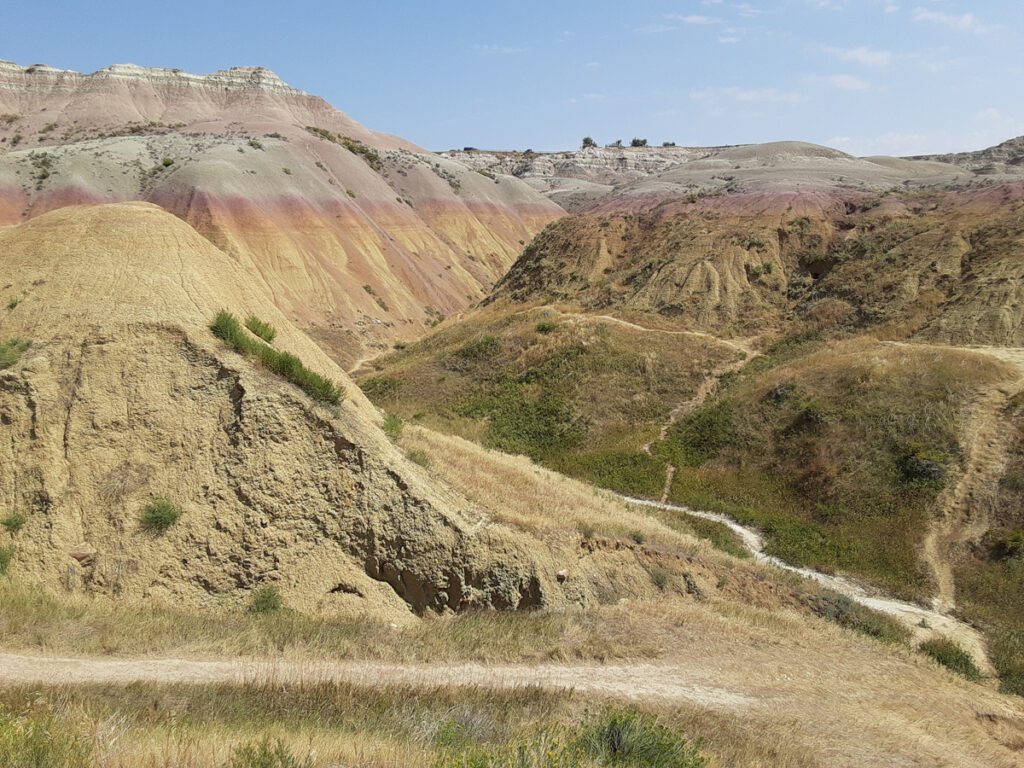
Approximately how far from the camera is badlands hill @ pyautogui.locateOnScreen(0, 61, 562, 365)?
51.8m

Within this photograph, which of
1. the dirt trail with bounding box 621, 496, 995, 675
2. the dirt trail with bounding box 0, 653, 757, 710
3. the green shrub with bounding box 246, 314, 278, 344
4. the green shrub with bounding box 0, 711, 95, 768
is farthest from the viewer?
the dirt trail with bounding box 621, 496, 995, 675

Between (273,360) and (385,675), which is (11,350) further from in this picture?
(385,675)

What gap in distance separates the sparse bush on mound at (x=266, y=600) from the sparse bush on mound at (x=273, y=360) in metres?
3.69

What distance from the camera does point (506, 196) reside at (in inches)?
3765

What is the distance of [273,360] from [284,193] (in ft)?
165

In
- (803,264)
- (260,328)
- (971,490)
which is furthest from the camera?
(803,264)

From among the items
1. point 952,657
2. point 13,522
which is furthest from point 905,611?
→ point 13,522

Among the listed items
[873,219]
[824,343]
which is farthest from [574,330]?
[873,219]

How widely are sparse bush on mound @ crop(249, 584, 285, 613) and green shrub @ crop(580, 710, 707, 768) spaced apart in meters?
5.60

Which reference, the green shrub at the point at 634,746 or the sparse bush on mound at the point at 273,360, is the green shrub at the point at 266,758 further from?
the sparse bush on mound at the point at 273,360

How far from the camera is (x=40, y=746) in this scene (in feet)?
16.8

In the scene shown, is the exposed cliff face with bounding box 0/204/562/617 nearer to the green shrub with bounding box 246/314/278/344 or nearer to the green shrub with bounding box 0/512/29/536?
the green shrub with bounding box 0/512/29/536

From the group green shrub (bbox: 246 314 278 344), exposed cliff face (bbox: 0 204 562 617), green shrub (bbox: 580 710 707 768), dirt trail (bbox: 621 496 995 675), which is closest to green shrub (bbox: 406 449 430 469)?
exposed cliff face (bbox: 0 204 562 617)

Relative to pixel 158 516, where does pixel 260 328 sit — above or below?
above
